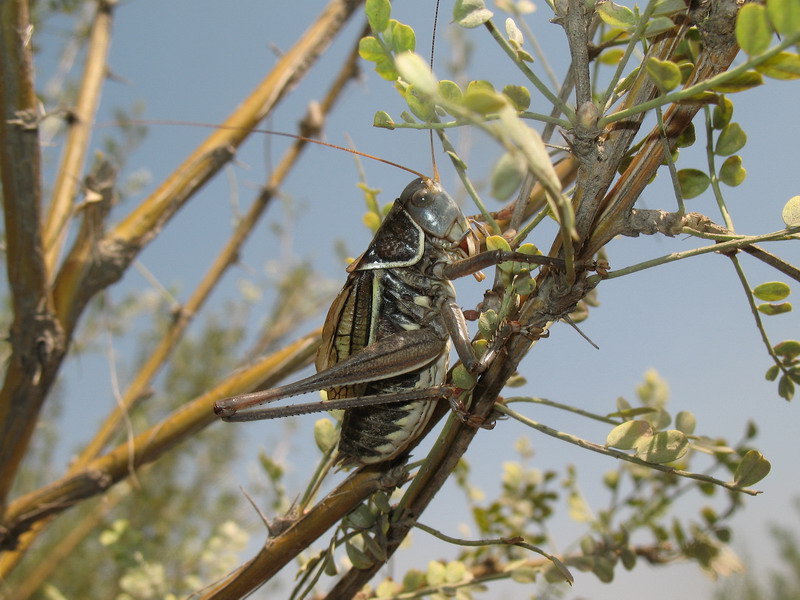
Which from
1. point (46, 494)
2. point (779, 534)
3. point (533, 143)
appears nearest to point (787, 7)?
point (533, 143)

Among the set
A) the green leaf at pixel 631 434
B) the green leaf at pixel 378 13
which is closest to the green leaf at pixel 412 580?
the green leaf at pixel 631 434

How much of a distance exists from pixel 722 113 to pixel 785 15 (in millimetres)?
278

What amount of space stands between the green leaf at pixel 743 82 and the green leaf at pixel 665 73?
45 millimetres

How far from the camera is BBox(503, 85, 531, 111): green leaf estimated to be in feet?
2.04

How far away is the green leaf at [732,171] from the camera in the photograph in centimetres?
69

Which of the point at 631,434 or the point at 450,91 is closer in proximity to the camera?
the point at 450,91

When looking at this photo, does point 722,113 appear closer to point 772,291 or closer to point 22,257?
point 772,291

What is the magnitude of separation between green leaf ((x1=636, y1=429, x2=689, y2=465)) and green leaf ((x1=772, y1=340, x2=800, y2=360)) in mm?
196

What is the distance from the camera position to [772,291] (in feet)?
2.38

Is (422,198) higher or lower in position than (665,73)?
higher

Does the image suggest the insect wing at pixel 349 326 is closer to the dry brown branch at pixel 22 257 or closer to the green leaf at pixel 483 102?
the dry brown branch at pixel 22 257

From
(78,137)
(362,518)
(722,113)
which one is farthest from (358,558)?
(78,137)

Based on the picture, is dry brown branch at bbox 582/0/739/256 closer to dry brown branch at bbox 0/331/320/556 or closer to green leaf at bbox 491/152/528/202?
green leaf at bbox 491/152/528/202

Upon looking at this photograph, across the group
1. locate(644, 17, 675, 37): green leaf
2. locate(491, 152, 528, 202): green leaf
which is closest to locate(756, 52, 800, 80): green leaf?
locate(644, 17, 675, 37): green leaf
